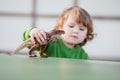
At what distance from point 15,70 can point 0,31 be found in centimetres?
48

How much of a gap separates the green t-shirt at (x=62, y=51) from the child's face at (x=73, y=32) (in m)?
0.02

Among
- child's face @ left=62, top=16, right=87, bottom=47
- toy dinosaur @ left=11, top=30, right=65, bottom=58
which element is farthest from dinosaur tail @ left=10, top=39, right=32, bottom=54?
child's face @ left=62, top=16, right=87, bottom=47

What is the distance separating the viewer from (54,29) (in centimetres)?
111

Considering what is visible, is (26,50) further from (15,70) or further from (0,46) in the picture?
(15,70)

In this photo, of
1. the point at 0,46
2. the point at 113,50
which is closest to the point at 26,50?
the point at 0,46

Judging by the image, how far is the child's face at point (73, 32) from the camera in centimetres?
110

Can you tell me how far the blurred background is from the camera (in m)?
1.11

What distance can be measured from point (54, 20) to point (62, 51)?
14 centimetres

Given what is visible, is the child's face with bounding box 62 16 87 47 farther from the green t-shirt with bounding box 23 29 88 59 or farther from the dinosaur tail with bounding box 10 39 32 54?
the dinosaur tail with bounding box 10 39 32 54

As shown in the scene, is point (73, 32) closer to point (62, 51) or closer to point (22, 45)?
point (62, 51)

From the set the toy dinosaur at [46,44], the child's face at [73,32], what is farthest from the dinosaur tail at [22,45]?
the child's face at [73,32]

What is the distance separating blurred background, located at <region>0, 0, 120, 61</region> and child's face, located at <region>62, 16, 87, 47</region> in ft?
0.16

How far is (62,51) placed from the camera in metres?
1.11

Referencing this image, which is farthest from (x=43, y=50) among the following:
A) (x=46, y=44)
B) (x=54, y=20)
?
(x=54, y=20)
